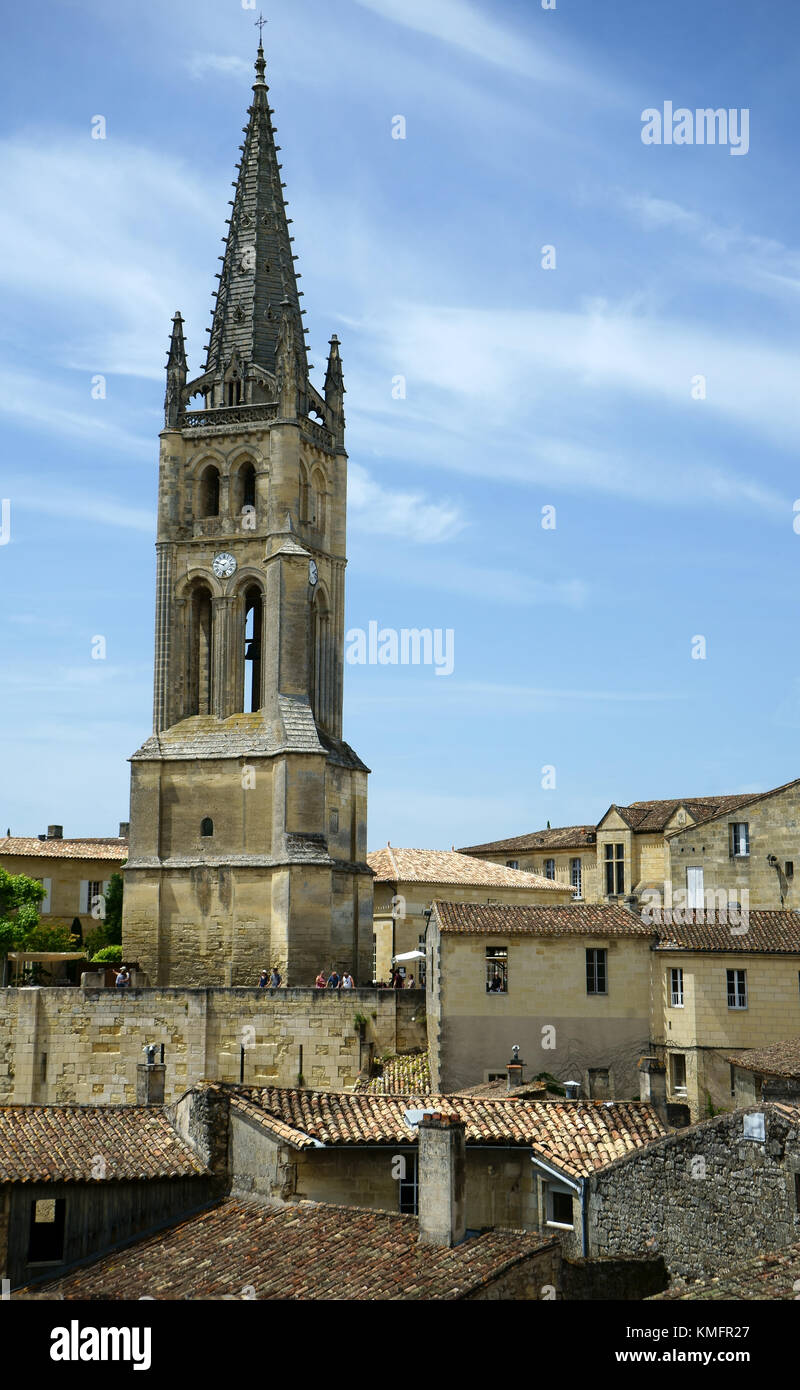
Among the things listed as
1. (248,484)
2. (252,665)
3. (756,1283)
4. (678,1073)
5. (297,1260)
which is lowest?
(297,1260)

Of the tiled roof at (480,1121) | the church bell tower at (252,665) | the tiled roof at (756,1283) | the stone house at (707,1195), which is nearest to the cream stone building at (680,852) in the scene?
the church bell tower at (252,665)

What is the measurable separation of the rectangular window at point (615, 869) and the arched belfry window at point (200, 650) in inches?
879

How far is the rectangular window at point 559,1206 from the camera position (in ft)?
80.3

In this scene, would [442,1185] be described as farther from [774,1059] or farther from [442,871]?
[442,871]

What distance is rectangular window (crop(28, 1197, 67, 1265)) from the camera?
23781 millimetres

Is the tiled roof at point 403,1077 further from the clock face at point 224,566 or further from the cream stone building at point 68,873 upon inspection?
the cream stone building at point 68,873

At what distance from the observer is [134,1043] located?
4034 centimetres

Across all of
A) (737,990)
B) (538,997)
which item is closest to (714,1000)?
(737,990)

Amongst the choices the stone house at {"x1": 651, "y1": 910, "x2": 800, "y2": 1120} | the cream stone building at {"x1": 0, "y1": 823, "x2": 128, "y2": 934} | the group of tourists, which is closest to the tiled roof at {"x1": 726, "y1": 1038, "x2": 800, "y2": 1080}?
the stone house at {"x1": 651, "y1": 910, "x2": 800, "y2": 1120}

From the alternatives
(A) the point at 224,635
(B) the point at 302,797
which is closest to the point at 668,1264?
(B) the point at 302,797

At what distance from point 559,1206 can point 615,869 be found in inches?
1587

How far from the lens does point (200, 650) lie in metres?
49.7

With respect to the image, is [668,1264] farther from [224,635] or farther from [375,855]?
[375,855]

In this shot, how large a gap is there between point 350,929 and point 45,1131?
22.8 meters
